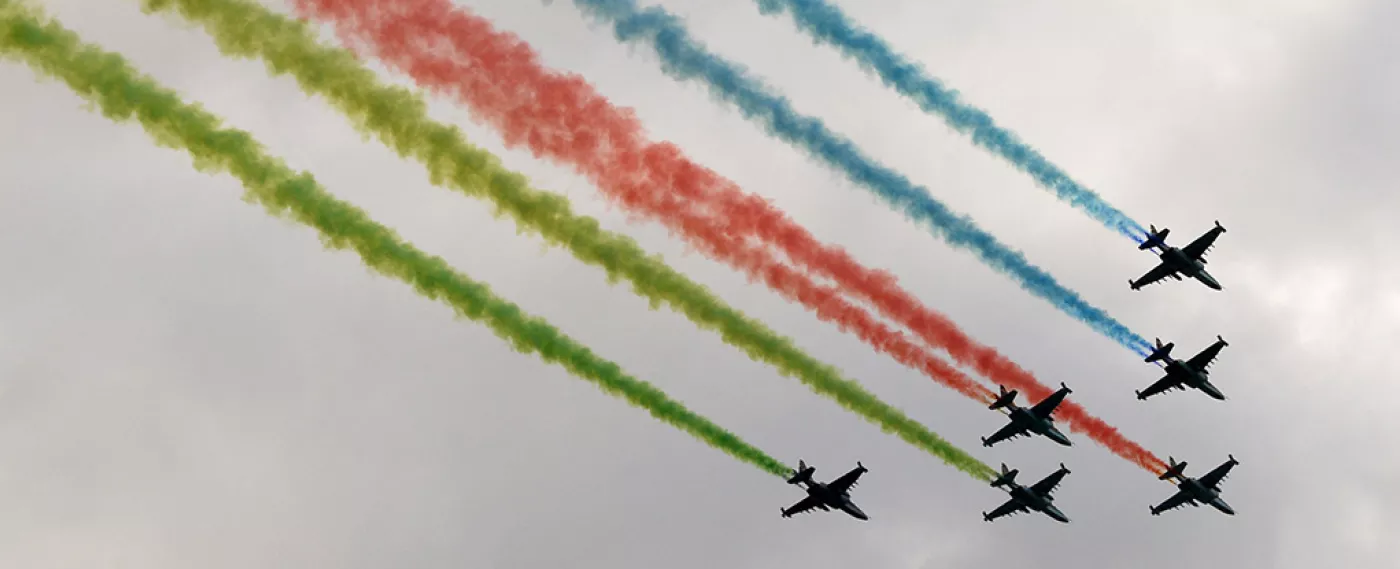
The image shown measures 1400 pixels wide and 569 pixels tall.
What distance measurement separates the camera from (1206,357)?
52969 millimetres

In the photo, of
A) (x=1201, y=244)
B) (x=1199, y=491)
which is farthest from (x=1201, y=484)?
(x=1201, y=244)

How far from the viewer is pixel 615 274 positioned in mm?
31422

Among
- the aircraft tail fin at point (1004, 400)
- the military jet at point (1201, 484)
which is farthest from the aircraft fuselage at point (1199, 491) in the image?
the aircraft tail fin at point (1004, 400)

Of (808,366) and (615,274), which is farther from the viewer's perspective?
(808,366)

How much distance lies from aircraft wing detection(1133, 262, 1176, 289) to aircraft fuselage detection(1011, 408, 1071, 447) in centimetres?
640

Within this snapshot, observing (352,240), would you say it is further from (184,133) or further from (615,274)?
(615,274)

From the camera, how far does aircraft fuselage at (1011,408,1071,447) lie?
51.2m

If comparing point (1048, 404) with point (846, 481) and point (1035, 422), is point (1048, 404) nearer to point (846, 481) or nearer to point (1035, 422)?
point (1035, 422)

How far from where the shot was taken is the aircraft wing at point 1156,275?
166 feet

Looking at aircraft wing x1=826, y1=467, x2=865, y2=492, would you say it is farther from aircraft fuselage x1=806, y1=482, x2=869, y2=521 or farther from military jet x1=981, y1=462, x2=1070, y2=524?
military jet x1=981, y1=462, x2=1070, y2=524

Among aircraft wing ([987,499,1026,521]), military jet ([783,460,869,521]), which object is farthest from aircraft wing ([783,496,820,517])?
aircraft wing ([987,499,1026,521])

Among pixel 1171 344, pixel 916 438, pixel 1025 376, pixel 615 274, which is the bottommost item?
pixel 615 274

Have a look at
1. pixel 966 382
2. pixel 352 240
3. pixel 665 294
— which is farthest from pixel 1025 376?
pixel 352 240

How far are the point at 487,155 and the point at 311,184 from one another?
364cm
